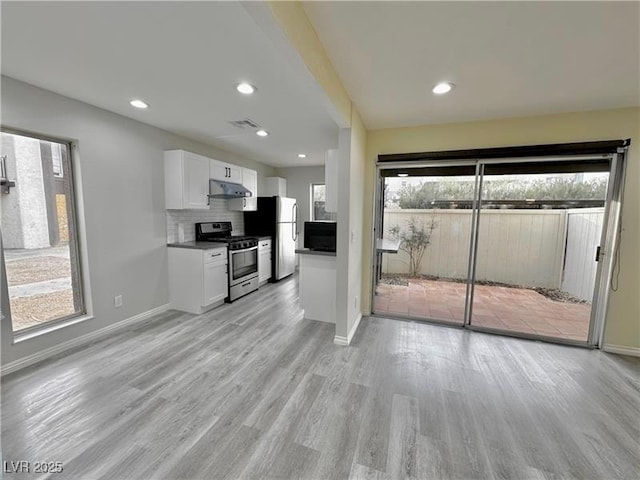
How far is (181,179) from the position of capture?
11.2ft

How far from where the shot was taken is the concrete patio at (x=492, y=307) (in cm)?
300

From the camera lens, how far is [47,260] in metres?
Result: 2.52

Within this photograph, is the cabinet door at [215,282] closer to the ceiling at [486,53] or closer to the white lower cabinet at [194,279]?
the white lower cabinet at [194,279]

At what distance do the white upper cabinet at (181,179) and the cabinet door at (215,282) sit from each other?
90 cm

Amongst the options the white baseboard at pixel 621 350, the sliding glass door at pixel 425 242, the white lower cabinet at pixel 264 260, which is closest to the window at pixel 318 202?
the white lower cabinet at pixel 264 260

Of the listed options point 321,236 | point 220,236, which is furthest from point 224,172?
point 321,236

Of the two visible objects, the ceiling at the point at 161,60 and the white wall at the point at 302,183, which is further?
the white wall at the point at 302,183

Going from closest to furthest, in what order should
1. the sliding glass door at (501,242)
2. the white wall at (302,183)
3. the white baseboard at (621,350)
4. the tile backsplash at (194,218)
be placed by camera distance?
the white baseboard at (621,350)
the sliding glass door at (501,242)
the tile backsplash at (194,218)
the white wall at (302,183)

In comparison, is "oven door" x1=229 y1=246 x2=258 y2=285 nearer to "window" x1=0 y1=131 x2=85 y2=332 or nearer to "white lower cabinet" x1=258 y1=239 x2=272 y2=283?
"white lower cabinet" x1=258 y1=239 x2=272 y2=283

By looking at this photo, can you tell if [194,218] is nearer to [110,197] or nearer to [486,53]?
[110,197]

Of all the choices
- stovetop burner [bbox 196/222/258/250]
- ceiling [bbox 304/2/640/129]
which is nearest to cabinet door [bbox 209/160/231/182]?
stovetop burner [bbox 196/222/258/250]

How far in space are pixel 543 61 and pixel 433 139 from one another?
1.29 meters

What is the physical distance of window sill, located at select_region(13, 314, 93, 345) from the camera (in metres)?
2.25

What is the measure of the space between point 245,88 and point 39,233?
94.3 inches
